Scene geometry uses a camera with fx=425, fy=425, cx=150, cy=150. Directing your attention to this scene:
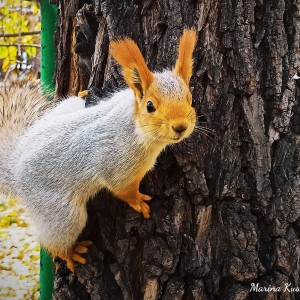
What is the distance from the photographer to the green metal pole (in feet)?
5.05

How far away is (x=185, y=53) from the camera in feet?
3.38

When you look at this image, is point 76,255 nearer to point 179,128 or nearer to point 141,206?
point 141,206

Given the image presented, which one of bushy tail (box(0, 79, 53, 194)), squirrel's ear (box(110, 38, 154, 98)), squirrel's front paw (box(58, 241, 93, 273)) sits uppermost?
squirrel's ear (box(110, 38, 154, 98))

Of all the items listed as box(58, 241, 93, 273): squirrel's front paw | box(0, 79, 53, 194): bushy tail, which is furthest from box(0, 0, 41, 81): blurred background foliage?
box(58, 241, 93, 273): squirrel's front paw

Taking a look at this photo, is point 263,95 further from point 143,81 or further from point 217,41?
point 143,81

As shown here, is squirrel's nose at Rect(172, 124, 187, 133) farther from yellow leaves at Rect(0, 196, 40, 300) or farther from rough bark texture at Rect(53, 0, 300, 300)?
yellow leaves at Rect(0, 196, 40, 300)

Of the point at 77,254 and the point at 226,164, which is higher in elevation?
the point at 226,164

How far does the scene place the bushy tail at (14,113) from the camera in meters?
1.39

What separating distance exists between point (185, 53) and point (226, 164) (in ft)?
1.13

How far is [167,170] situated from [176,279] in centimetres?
31

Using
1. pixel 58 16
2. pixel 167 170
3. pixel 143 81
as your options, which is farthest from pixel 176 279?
pixel 58 16

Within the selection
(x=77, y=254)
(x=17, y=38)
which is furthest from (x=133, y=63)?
(x=17, y=38)

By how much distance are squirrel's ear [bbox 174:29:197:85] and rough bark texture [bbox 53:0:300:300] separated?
13 centimetres

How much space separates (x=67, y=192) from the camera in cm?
123
